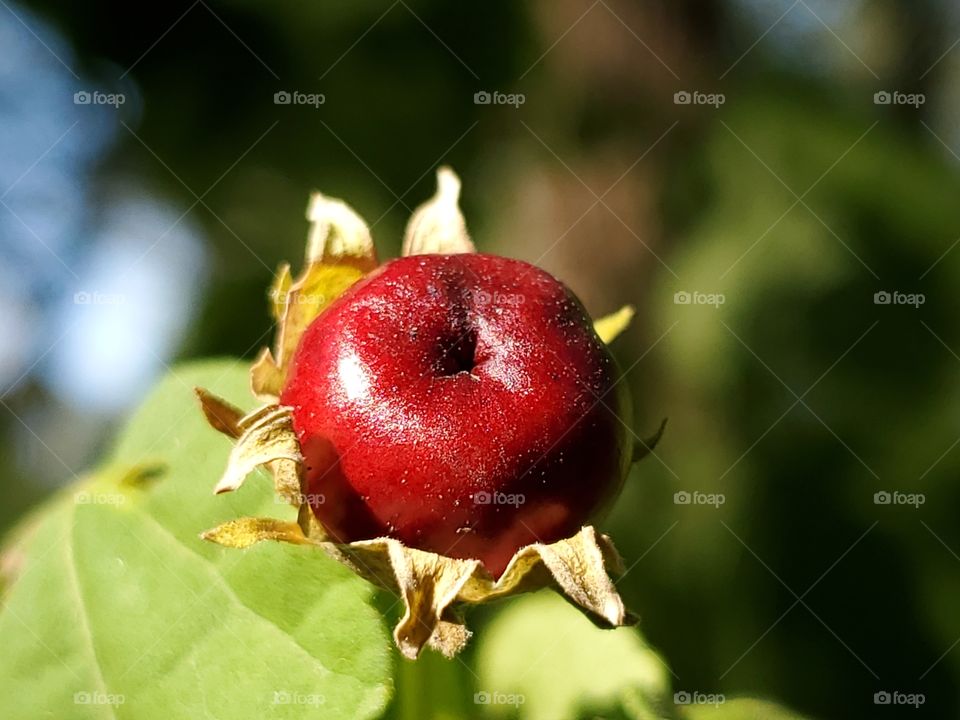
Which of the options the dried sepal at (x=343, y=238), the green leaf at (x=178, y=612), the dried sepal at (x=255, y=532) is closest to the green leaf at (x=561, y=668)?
the green leaf at (x=178, y=612)

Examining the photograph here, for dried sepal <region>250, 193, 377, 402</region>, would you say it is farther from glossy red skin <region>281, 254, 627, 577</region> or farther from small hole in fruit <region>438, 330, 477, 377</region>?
small hole in fruit <region>438, 330, 477, 377</region>

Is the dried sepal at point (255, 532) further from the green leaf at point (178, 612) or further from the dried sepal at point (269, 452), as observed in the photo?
the green leaf at point (178, 612)

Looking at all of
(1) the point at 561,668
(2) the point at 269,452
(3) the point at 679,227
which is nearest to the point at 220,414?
(2) the point at 269,452

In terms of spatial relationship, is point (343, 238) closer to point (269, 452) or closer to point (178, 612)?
point (269, 452)

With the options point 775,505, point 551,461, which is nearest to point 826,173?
point 775,505

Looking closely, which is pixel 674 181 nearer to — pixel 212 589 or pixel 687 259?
pixel 687 259

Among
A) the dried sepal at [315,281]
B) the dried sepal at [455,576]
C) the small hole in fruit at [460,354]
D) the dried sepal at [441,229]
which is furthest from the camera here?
the dried sepal at [441,229]
